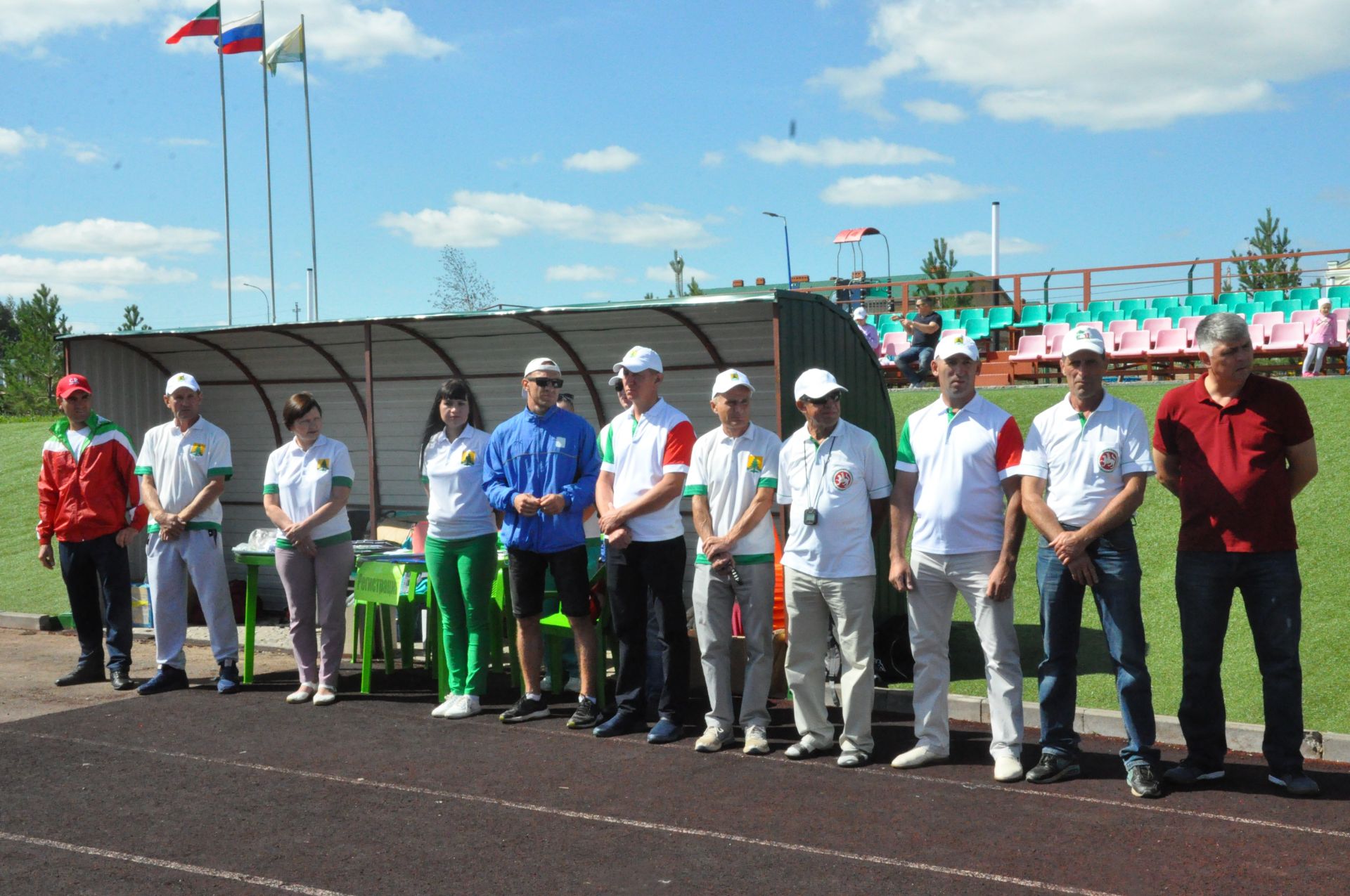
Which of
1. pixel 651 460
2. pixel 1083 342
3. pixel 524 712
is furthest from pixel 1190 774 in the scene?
pixel 524 712

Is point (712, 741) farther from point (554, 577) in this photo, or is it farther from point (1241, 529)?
point (1241, 529)

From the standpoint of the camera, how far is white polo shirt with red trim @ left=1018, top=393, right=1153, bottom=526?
5395mm

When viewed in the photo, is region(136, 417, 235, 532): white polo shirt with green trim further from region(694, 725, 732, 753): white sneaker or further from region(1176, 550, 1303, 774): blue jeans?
region(1176, 550, 1303, 774): blue jeans

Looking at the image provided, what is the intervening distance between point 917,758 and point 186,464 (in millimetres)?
5223

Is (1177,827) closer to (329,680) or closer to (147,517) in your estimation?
(329,680)

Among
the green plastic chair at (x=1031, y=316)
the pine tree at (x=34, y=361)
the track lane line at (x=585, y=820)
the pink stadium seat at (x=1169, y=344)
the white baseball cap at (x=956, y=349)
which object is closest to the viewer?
the track lane line at (x=585, y=820)

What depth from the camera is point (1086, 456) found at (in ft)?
17.9

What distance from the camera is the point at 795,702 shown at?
627 cm

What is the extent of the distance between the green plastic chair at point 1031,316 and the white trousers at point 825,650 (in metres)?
15.9

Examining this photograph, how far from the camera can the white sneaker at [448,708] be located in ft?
23.7

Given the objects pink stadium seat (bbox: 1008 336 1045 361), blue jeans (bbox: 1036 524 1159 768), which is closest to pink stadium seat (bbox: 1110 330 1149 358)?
pink stadium seat (bbox: 1008 336 1045 361)

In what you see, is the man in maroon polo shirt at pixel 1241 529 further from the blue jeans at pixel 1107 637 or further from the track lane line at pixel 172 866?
the track lane line at pixel 172 866

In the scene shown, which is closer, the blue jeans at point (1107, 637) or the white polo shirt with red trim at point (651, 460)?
the blue jeans at point (1107, 637)

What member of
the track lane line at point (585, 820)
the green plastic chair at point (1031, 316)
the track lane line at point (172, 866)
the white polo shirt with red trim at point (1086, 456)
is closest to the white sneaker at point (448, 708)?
the track lane line at point (585, 820)
